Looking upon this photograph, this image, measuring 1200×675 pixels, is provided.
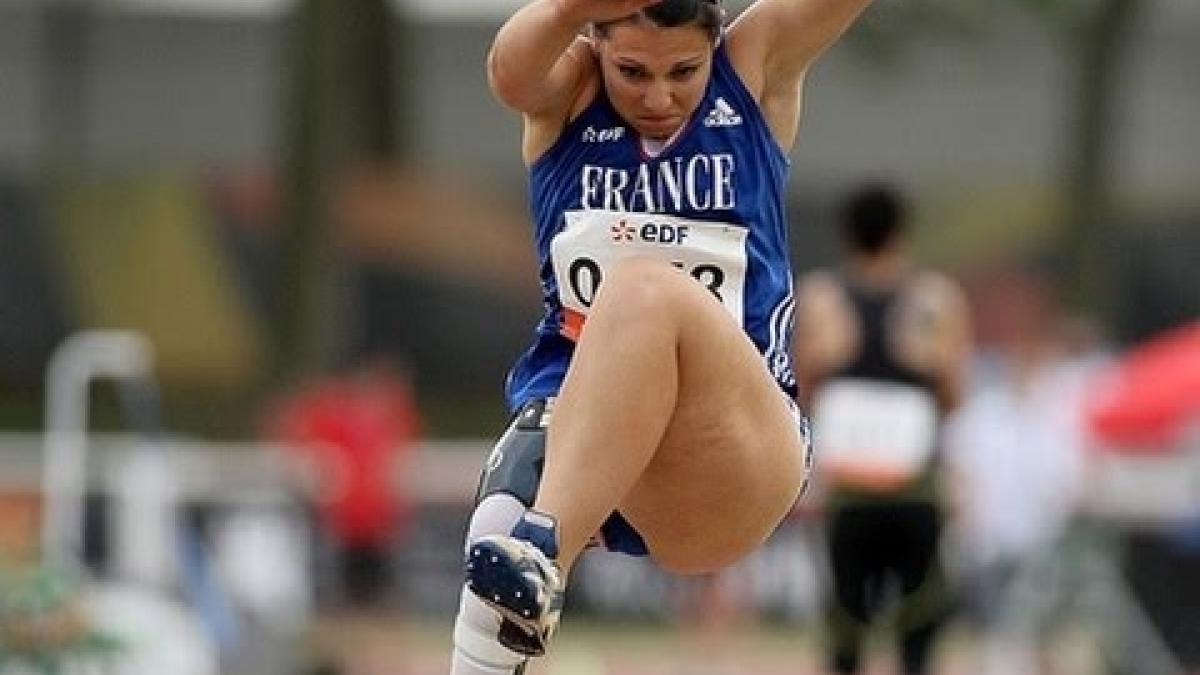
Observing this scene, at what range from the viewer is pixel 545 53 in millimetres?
7094

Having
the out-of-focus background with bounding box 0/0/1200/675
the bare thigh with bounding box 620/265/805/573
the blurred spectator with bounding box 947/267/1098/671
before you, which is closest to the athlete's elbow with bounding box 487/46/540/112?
the bare thigh with bounding box 620/265/805/573

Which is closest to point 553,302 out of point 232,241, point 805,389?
point 805,389

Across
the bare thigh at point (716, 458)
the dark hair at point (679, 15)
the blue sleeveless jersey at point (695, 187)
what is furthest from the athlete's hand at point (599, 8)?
the bare thigh at point (716, 458)

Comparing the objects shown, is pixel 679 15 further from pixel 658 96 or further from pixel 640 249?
pixel 640 249

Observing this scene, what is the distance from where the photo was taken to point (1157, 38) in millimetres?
26000

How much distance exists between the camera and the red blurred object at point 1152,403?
16.0 meters

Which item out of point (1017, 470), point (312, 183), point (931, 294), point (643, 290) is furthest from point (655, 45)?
point (312, 183)

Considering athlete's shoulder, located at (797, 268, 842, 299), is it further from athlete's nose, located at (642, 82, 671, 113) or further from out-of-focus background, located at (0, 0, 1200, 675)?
athlete's nose, located at (642, 82, 671, 113)

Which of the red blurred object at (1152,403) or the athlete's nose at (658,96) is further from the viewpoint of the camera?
the red blurred object at (1152,403)

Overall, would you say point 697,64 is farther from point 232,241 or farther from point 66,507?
point 232,241

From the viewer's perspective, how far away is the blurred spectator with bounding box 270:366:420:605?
16828 millimetres

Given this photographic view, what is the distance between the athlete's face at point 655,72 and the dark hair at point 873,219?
15.2 feet

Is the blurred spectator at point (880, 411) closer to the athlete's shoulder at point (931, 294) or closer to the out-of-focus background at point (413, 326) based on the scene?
the athlete's shoulder at point (931, 294)

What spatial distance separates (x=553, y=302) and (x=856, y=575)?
17.0 feet
